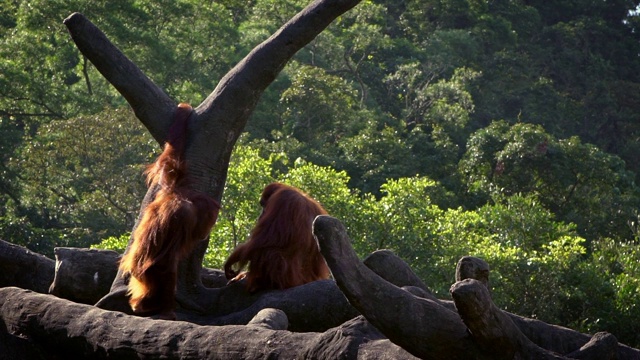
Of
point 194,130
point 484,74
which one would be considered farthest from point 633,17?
point 194,130

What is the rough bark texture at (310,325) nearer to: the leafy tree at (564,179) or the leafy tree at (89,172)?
the leafy tree at (89,172)

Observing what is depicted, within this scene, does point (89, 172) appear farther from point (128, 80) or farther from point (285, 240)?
point (128, 80)

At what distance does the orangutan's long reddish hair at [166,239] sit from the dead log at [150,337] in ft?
1.56

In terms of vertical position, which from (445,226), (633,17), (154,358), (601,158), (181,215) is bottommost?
(154,358)

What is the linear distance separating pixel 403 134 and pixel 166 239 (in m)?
17.9

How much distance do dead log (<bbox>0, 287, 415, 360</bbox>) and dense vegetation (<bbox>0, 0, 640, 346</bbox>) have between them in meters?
7.37

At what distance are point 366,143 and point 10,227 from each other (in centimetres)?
645

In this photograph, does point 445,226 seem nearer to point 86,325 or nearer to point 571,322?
point 571,322

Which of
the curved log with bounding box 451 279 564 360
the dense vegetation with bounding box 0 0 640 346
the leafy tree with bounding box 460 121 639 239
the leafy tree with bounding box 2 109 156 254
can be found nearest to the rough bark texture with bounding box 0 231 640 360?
→ the curved log with bounding box 451 279 564 360

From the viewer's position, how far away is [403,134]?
22.6 m

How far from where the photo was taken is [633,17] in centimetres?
3058

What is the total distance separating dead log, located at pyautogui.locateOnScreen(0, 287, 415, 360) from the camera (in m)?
3.45

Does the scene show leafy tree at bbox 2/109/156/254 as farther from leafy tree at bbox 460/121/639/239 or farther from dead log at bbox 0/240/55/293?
dead log at bbox 0/240/55/293

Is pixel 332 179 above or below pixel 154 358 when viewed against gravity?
above
